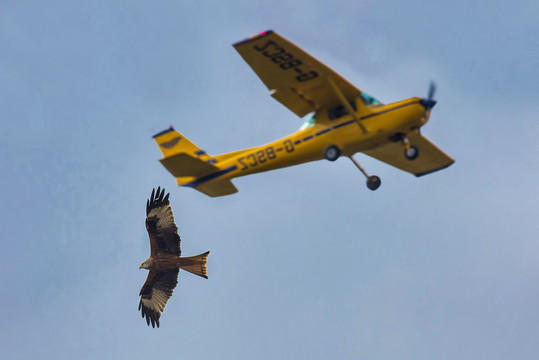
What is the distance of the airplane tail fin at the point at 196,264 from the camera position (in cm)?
3865

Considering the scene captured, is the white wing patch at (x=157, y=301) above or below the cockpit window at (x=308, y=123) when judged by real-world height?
below

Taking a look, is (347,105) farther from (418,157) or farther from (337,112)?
(418,157)

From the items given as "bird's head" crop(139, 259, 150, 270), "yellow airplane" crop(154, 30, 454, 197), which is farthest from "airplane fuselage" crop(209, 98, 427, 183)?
"bird's head" crop(139, 259, 150, 270)

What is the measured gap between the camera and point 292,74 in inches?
1220

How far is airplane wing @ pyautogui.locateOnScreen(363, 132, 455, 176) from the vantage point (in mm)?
34203

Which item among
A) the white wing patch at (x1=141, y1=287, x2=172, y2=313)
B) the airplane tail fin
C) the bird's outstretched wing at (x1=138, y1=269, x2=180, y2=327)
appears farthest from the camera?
the white wing patch at (x1=141, y1=287, x2=172, y2=313)

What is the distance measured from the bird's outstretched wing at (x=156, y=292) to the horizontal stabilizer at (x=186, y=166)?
7.25 m

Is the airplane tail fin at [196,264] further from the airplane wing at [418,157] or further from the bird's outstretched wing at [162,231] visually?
the airplane wing at [418,157]

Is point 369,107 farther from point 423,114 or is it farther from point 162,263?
point 162,263

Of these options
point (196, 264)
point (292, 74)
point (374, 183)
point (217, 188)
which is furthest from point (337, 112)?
point (196, 264)

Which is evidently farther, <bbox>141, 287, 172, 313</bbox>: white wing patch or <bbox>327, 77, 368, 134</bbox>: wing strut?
<bbox>141, 287, 172, 313</bbox>: white wing patch

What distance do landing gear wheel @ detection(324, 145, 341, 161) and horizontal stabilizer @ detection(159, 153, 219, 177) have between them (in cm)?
461

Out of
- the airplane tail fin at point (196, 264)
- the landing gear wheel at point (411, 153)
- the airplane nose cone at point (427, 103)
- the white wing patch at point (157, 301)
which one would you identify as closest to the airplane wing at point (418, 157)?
the landing gear wheel at point (411, 153)

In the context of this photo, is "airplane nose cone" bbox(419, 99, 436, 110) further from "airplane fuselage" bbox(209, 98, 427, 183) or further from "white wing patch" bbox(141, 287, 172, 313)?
"white wing patch" bbox(141, 287, 172, 313)
